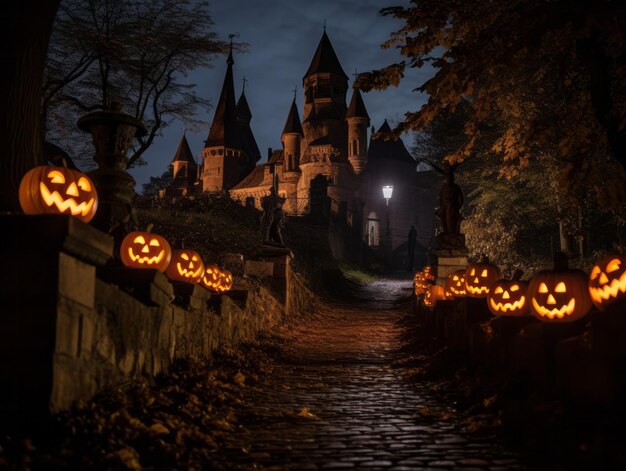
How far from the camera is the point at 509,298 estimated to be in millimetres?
7941

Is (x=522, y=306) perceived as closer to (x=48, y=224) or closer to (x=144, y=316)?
(x=144, y=316)

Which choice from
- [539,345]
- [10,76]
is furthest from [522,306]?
[10,76]

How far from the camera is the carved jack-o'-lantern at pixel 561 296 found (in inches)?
240

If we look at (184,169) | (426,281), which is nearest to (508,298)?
(426,281)

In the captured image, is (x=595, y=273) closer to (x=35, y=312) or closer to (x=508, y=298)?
(x=508, y=298)

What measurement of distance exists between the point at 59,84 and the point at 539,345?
19234 mm

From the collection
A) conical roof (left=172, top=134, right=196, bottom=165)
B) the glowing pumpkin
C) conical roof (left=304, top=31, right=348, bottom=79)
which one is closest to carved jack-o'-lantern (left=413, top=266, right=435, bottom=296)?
the glowing pumpkin

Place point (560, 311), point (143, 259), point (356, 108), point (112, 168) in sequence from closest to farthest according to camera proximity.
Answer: point (560, 311) < point (143, 259) < point (112, 168) < point (356, 108)

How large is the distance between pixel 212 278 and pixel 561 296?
7.11 meters

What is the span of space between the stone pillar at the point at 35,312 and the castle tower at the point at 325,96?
6066 cm

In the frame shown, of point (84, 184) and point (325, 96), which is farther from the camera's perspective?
point (325, 96)

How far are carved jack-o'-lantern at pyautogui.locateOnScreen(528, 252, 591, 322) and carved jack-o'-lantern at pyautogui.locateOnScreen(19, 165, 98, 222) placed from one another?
475 cm

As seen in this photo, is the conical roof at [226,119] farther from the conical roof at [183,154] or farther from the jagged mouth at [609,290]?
the jagged mouth at [609,290]

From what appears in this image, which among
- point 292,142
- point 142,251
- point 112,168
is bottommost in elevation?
point 142,251
